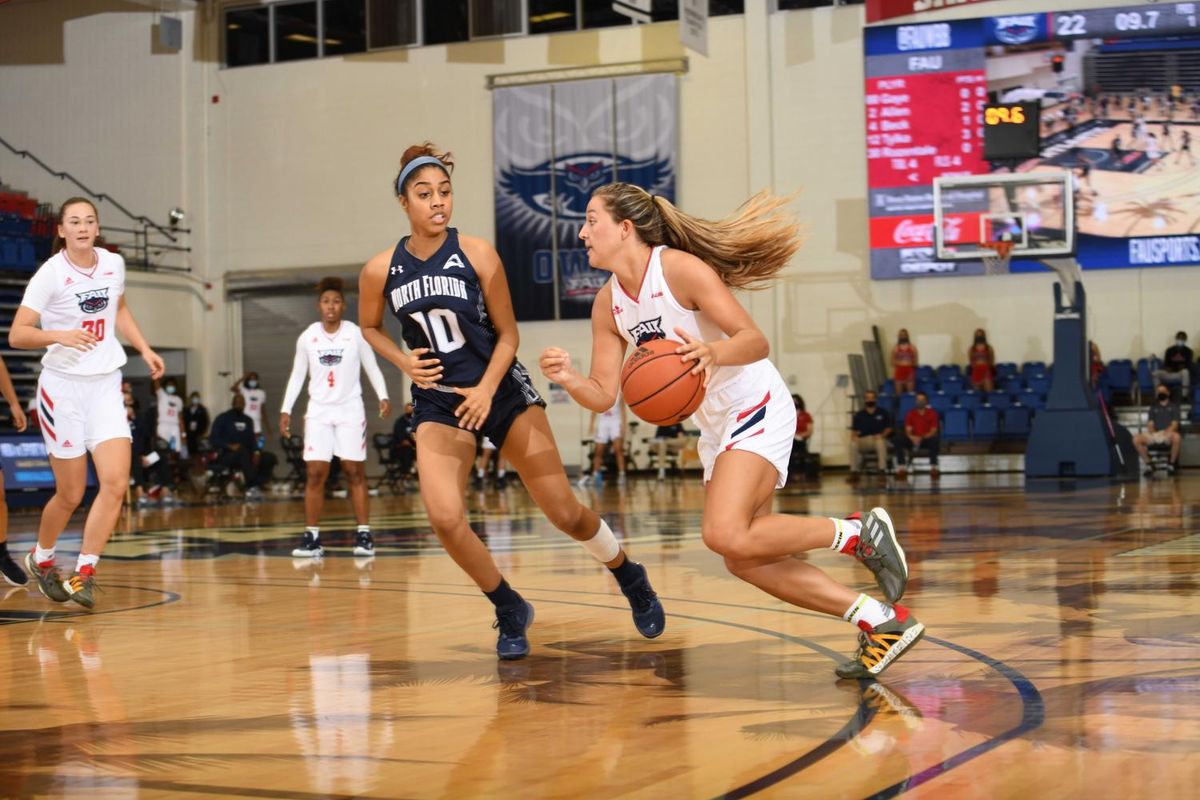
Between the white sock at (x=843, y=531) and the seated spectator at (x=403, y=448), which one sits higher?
the white sock at (x=843, y=531)

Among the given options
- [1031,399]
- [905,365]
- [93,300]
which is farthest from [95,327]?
[905,365]

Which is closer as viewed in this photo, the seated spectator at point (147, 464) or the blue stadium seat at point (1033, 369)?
the seated spectator at point (147, 464)

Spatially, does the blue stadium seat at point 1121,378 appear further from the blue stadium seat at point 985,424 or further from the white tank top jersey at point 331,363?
the white tank top jersey at point 331,363

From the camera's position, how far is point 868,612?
165 inches

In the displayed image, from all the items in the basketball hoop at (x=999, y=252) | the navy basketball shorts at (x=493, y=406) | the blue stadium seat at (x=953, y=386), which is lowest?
the navy basketball shorts at (x=493, y=406)

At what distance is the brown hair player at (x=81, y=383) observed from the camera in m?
6.53

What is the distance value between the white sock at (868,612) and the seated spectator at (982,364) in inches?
722

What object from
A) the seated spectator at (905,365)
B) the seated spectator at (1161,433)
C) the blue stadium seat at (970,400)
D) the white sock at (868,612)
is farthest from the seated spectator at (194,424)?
the white sock at (868,612)

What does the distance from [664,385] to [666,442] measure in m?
17.6

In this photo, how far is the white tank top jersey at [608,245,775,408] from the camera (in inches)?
174

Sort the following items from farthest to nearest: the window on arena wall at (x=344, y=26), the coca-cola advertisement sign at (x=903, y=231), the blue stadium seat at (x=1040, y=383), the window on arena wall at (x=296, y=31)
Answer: the window on arena wall at (x=296, y=31) < the window on arena wall at (x=344, y=26) < the coca-cola advertisement sign at (x=903, y=231) < the blue stadium seat at (x=1040, y=383)

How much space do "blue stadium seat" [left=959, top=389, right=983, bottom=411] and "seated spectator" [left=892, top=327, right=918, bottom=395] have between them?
37.4 inches

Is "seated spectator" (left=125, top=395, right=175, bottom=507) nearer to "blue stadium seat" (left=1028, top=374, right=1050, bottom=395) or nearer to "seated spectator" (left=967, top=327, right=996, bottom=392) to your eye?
"seated spectator" (left=967, top=327, right=996, bottom=392)

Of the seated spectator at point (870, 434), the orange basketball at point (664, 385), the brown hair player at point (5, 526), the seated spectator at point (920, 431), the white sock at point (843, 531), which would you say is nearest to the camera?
the orange basketball at point (664, 385)
